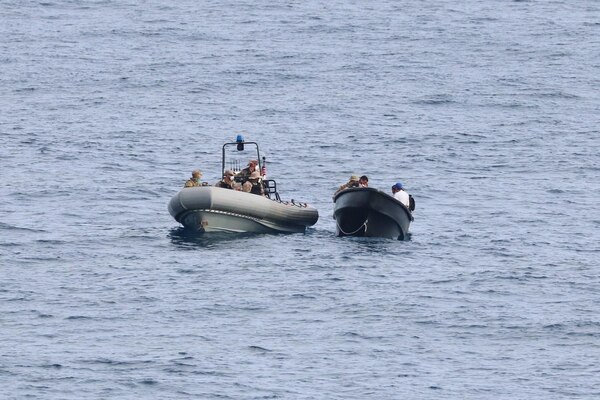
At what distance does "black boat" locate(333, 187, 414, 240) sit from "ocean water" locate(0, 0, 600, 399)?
533 millimetres

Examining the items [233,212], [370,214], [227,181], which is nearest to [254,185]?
[227,181]

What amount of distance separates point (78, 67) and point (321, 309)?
42.3 meters

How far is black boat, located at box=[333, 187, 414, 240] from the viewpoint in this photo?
48.4 meters

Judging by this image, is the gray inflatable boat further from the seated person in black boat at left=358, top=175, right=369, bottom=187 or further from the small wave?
the small wave

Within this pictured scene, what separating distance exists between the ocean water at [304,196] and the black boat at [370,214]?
1.75 feet

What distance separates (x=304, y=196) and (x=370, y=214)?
8333 mm

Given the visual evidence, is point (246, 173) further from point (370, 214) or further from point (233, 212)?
point (370, 214)

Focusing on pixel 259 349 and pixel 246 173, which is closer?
pixel 259 349

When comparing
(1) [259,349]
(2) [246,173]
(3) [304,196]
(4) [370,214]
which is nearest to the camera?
(1) [259,349]

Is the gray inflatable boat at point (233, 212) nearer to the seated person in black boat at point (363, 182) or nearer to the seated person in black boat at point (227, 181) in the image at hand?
the seated person in black boat at point (227, 181)

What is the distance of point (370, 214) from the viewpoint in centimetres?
4875

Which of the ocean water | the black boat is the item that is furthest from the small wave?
the black boat

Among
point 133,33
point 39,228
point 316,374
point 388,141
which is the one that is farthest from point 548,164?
point 133,33

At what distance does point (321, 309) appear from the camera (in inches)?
1651
